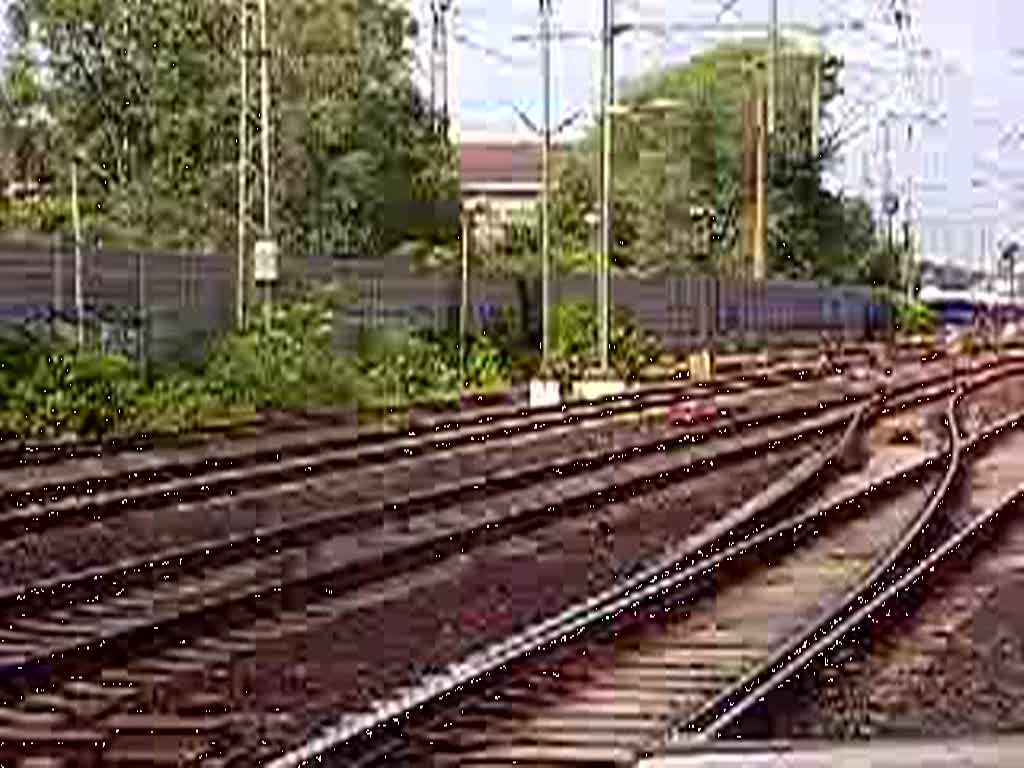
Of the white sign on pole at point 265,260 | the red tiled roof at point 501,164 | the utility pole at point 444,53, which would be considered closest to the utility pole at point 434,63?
the utility pole at point 444,53

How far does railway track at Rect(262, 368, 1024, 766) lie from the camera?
35.0ft

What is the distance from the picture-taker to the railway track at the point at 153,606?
11852 millimetres

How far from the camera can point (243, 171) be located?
40406 millimetres

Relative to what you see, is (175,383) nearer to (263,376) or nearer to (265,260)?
(263,376)

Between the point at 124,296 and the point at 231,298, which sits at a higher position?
the point at 124,296

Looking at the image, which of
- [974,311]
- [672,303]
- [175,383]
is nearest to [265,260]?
[175,383]

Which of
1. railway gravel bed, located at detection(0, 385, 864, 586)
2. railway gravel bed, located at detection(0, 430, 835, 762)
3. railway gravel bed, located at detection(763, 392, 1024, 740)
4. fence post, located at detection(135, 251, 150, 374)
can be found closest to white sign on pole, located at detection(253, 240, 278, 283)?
fence post, located at detection(135, 251, 150, 374)

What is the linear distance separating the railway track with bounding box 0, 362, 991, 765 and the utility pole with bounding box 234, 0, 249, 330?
Answer: 19.6 m

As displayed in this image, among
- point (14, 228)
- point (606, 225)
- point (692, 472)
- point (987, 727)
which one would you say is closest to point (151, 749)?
point (987, 727)

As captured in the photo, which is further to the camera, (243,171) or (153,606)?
(243,171)

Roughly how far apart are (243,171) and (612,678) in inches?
1115

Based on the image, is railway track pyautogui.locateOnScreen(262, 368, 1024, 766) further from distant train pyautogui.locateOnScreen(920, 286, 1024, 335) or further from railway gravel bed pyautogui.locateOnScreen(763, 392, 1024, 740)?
distant train pyautogui.locateOnScreen(920, 286, 1024, 335)

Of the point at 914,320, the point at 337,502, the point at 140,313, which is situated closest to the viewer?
the point at 337,502

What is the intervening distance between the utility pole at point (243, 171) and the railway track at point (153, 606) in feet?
64.4
